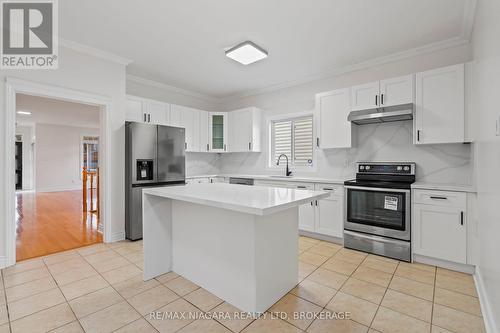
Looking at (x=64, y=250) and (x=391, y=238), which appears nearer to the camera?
(x=391, y=238)

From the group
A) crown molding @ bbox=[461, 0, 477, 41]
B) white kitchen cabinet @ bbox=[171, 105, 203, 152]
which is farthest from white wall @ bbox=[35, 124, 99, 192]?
crown molding @ bbox=[461, 0, 477, 41]

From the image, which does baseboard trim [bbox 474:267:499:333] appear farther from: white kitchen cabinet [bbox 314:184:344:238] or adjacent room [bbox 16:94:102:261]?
adjacent room [bbox 16:94:102:261]

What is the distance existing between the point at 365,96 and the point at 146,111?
133 inches

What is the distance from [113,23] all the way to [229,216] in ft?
7.92

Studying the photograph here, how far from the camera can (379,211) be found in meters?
3.01

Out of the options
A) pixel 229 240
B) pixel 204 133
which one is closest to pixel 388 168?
pixel 229 240

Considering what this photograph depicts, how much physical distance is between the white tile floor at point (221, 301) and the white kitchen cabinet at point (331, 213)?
612mm

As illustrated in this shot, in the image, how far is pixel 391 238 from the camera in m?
2.91

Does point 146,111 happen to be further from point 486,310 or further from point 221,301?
point 486,310

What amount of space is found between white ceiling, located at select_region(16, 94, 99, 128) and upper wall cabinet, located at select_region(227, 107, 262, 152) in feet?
13.1

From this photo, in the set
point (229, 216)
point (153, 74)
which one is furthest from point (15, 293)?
point (153, 74)

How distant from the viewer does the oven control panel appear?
10.3ft

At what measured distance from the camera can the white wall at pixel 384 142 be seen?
2941mm

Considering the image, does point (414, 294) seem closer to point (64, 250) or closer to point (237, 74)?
point (237, 74)
